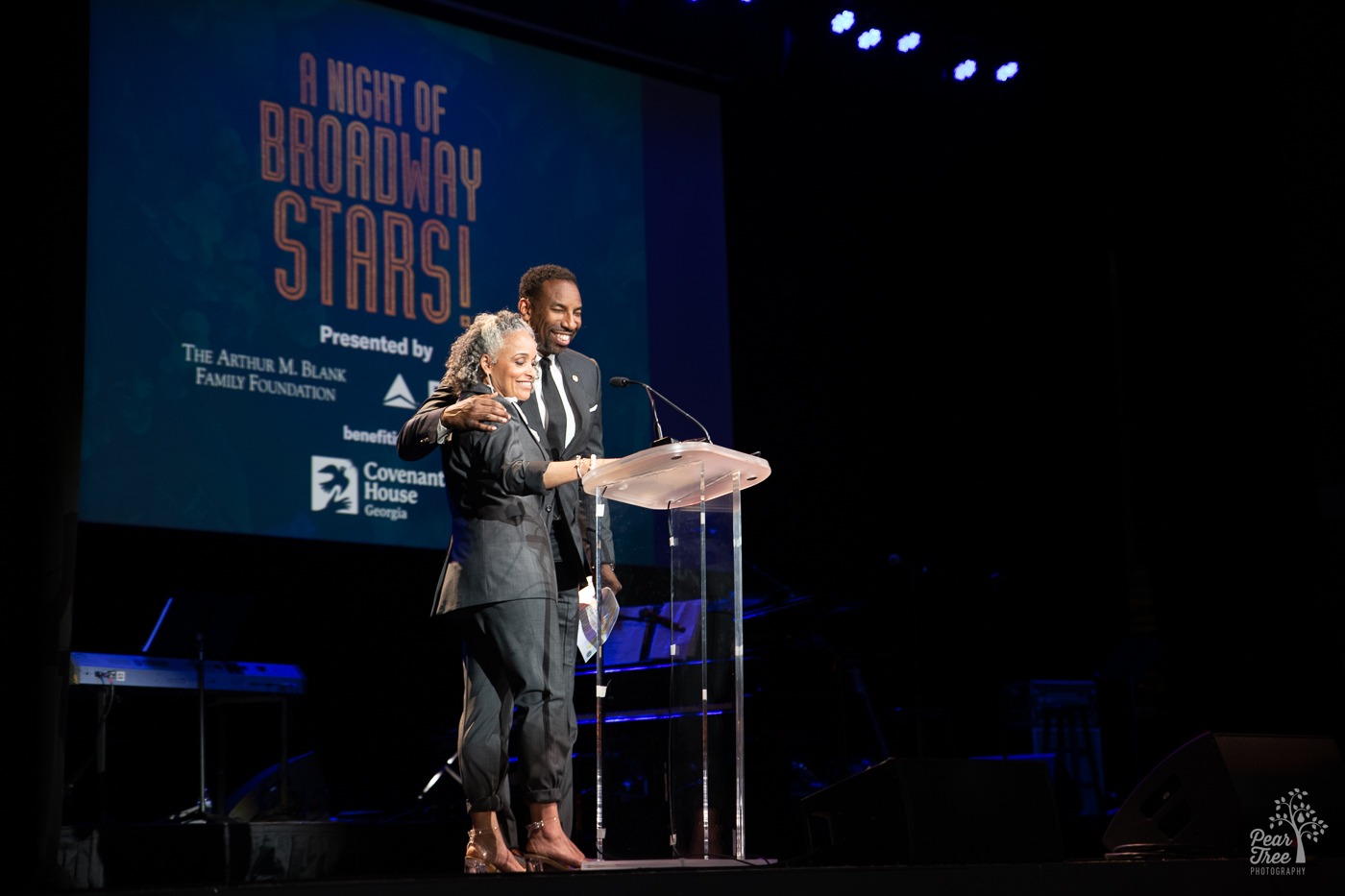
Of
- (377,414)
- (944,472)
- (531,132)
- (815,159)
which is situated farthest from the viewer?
(944,472)

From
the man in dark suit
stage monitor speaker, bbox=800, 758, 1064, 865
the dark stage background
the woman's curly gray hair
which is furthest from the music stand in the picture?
stage monitor speaker, bbox=800, 758, 1064, 865

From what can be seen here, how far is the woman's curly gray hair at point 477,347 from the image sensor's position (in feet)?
Result: 9.71

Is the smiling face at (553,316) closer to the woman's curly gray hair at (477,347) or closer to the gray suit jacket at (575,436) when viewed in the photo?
the gray suit jacket at (575,436)

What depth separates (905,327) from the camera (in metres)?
7.20

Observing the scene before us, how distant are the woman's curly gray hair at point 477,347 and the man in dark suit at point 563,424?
5 centimetres

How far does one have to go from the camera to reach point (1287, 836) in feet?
9.44

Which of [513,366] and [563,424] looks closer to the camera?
[513,366]

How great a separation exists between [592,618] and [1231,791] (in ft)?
4.83

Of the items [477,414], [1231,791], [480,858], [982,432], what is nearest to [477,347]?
[477,414]

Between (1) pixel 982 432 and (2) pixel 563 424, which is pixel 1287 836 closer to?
(2) pixel 563 424

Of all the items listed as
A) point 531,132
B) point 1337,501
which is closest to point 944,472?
point 1337,501

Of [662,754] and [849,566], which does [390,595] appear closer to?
[849,566]

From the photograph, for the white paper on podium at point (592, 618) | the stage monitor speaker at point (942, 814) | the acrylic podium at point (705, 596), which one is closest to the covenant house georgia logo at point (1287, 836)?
the stage monitor speaker at point (942, 814)

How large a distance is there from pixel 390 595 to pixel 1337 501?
409 cm
